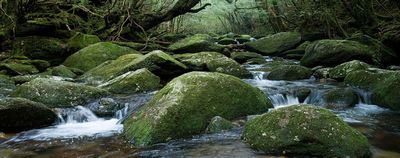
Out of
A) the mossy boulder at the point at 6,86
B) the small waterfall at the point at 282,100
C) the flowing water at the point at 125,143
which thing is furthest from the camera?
the mossy boulder at the point at 6,86

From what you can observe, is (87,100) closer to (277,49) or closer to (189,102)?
(189,102)

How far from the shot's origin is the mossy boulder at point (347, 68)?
387 inches

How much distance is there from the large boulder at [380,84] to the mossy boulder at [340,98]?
1.43 ft

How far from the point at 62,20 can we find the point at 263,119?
33.2 feet

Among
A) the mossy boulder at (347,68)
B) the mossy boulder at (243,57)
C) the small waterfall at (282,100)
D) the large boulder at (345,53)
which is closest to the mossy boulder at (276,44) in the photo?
the mossy boulder at (243,57)

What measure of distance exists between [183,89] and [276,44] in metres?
11.3

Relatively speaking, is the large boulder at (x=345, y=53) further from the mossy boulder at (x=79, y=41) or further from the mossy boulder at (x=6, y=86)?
the mossy boulder at (x=6, y=86)

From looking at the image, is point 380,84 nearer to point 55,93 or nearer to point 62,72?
point 55,93

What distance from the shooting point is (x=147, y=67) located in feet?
30.9

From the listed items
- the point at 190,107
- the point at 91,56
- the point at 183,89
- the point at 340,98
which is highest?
the point at 91,56

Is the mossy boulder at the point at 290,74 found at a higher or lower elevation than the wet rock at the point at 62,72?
lower

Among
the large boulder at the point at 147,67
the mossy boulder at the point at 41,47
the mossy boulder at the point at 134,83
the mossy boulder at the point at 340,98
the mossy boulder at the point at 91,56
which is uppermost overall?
the mossy boulder at the point at 41,47

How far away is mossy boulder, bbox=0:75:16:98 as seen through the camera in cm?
811

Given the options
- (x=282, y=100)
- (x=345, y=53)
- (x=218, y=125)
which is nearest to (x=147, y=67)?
(x=282, y=100)
